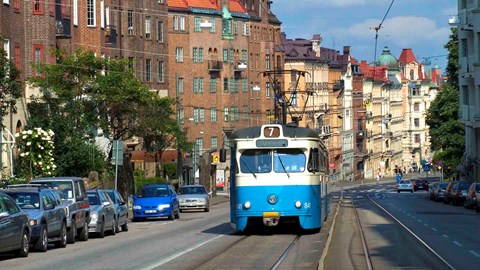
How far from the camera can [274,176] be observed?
1262 inches

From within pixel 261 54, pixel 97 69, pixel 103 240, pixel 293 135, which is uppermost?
pixel 261 54

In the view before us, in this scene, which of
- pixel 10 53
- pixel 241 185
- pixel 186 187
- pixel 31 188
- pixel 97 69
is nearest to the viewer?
pixel 31 188

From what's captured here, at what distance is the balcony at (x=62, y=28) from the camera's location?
5755cm

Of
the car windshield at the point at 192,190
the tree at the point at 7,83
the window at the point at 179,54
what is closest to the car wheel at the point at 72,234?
the tree at the point at 7,83

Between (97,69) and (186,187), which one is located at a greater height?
(97,69)

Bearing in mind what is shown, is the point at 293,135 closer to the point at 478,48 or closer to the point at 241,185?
the point at 241,185

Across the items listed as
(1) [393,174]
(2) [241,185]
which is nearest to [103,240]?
(2) [241,185]

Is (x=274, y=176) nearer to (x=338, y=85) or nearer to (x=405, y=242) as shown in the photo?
(x=405, y=242)

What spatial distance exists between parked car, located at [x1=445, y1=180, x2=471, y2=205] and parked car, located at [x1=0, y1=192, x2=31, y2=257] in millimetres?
40000

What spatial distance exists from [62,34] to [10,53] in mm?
7360

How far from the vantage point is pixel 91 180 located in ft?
175

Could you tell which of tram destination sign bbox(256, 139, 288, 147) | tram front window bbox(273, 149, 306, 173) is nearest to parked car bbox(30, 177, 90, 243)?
tram destination sign bbox(256, 139, 288, 147)

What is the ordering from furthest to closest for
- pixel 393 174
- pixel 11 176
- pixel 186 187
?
pixel 393 174
pixel 186 187
pixel 11 176

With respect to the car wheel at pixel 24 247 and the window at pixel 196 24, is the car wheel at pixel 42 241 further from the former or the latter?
the window at pixel 196 24
